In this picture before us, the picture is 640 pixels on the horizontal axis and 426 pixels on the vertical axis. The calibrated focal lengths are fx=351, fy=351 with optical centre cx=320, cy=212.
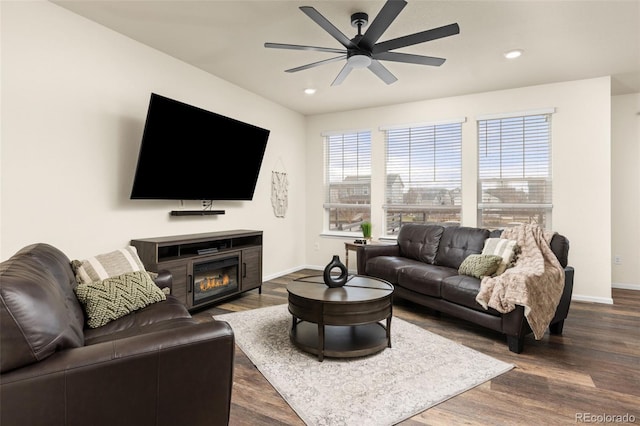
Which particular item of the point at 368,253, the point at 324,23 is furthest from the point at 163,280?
the point at 368,253

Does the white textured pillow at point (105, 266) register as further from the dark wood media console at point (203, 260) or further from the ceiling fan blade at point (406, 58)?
the ceiling fan blade at point (406, 58)

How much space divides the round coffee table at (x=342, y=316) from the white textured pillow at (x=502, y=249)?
3.94 ft

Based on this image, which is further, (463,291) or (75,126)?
(463,291)

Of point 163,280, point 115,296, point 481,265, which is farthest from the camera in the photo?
point 481,265

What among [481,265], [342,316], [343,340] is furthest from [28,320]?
[481,265]

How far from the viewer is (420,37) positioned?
2432 mm

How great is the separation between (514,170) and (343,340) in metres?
3.44

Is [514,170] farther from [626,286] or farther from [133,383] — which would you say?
[133,383]

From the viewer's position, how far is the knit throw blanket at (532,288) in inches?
107

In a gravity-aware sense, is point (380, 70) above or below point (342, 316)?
above

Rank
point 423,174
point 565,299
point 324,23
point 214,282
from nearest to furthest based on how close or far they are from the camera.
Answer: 1. point 324,23
2. point 565,299
3. point 214,282
4. point 423,174

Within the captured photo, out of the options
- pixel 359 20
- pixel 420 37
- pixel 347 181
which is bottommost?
pixel 347 181

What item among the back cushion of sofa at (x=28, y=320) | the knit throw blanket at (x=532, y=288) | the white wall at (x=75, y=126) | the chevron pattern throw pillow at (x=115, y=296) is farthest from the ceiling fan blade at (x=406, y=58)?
the back cushion of sofa at (x=28, y=320)

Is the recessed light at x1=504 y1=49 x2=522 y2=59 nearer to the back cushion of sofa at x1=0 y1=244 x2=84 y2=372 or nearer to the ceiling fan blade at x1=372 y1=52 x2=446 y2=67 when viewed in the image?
the ceiling fan blade at x1=372 y1=52 x2=446 y2=67
